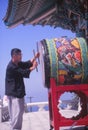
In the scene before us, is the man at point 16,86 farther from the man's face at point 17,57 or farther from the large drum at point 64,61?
the large drum at point 64,61

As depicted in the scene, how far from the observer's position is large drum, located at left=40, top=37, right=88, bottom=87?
16.9 feet

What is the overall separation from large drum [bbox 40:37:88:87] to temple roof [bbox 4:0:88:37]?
801mm

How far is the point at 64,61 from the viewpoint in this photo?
5.15m

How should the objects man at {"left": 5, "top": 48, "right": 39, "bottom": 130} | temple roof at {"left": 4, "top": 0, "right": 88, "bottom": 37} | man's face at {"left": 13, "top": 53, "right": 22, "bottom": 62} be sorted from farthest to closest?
temple roof at {"left": 4, "top": 0, "right": 88, "bottom": 37}, man's face at {"left": 13, "top": 53, "right": 22, "bottom": 62}, man at {"left": 5, "top": 48, "right": 39, "bottom": 130}

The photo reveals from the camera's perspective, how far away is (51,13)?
8.16 meters

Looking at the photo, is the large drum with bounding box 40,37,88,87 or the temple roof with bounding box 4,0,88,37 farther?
the temple roof with bounding box 4,0,88,37

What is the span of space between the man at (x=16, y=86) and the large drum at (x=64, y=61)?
37cm

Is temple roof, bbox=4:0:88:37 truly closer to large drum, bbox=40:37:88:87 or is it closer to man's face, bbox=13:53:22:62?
large drum, bbox=40:37:88:87

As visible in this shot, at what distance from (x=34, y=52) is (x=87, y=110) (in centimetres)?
158

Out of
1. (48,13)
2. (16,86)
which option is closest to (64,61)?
(16,86)

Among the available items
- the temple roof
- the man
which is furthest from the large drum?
the temple roof

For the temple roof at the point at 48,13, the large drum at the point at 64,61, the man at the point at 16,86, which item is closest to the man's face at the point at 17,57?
the man at the point at 16,86

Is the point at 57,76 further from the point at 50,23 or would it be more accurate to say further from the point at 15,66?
the point at 50,23

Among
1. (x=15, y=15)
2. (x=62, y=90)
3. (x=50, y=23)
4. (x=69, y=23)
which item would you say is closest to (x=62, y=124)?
(x=62, y=90)
